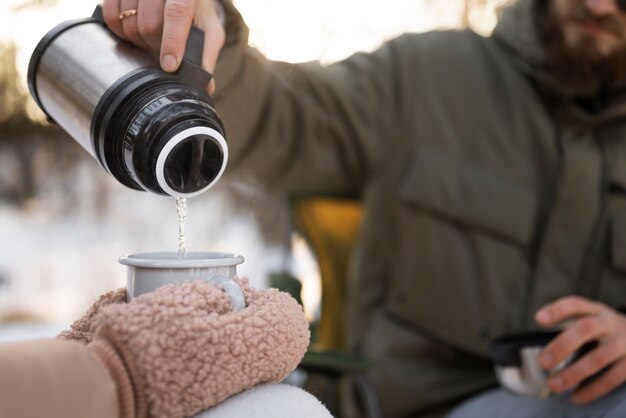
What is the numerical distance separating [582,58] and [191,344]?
116 centimetres

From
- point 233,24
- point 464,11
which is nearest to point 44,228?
point 464,11

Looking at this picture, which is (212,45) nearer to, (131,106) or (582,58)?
(131,106)

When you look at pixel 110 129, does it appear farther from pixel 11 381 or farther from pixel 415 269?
pixel 415 269

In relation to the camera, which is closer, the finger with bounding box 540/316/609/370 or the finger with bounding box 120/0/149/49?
the finger with bounding box 120/0/149/49

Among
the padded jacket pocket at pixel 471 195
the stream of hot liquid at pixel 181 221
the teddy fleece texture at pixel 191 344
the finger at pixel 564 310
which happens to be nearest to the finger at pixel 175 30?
the stream of hot liquid at pixel 181 221

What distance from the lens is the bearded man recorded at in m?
1.36

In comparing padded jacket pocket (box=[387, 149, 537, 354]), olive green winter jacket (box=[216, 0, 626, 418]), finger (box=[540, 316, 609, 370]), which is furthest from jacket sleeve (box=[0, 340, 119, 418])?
padded jacket pocket (box=[387, 149, 537, 354])

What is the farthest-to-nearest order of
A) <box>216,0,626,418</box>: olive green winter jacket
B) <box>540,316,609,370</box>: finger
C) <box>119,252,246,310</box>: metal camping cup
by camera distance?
<box>216,0,626,418</box>: olive green winter jacket, <box>540,316,609,370</box>: finger, <box>119,252,246,310</box>: metal camping cup

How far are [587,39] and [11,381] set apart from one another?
1.30 metres

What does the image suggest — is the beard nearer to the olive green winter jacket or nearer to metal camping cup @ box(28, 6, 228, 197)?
the olive green winter jacket

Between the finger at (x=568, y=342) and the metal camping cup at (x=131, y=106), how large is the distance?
0.53 metres

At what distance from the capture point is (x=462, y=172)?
144 cm

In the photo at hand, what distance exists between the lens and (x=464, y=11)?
2424 mm

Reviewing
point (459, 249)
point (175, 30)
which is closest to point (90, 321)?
point (175, 30)
